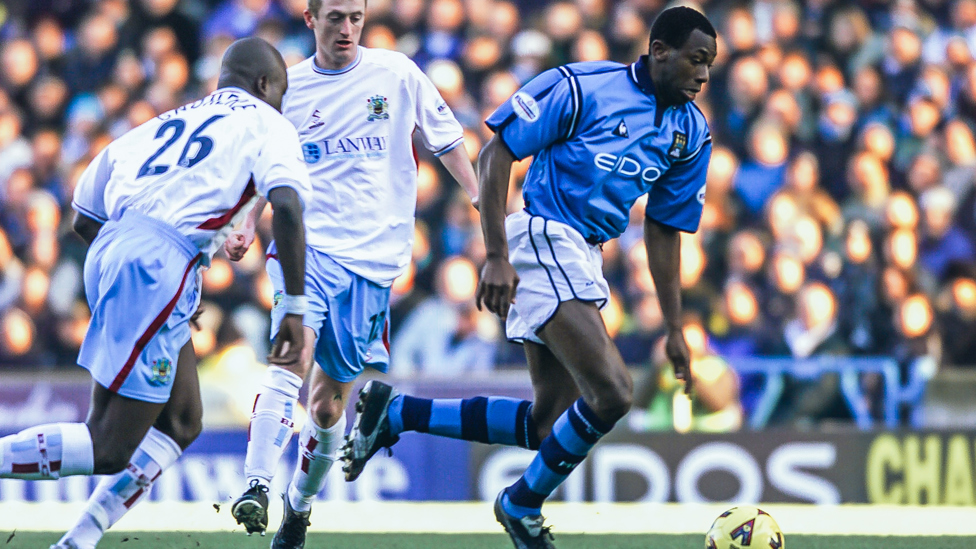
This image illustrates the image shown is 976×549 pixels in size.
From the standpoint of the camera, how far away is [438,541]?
22.9ft

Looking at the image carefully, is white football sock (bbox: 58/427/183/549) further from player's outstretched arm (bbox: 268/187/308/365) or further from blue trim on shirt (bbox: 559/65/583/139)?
blue trim on shirt (bbox: 559/65/583/139)

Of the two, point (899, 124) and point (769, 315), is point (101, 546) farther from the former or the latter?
point (899, 124)

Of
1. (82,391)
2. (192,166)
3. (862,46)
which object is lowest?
(82,391)

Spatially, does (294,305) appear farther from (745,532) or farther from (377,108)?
(745,532)

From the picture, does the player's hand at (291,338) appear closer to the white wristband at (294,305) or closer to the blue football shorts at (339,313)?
the white wristband at (294,305)

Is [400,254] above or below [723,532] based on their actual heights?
above

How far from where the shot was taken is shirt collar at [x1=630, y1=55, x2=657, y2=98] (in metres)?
5.97

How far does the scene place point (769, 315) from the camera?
1052 centimetres

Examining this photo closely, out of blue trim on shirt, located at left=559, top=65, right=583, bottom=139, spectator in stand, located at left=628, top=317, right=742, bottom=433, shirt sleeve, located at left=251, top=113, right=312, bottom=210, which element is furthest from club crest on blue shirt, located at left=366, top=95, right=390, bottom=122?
spectator in stand, located at left=628, top=317, right=742, bottom=433

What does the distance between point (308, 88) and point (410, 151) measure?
0.56 meters

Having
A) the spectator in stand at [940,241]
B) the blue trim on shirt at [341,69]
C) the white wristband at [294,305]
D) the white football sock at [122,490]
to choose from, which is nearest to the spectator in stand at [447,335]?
the spectator in stand at [940,241]

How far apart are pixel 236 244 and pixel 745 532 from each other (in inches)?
99.8

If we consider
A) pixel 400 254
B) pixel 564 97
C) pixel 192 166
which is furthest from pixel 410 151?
pixel 192 166

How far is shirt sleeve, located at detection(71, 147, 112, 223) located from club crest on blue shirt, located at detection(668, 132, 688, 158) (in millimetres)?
2393
